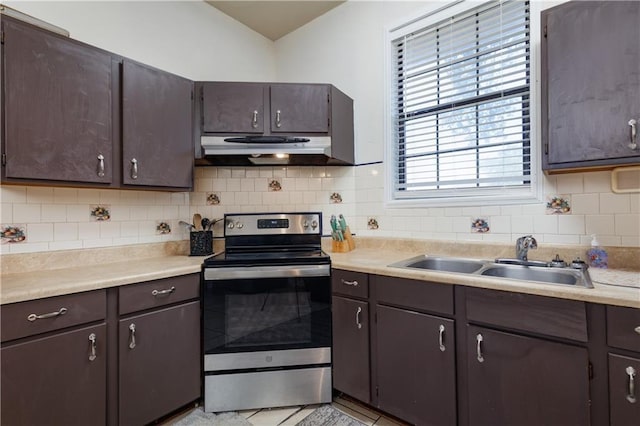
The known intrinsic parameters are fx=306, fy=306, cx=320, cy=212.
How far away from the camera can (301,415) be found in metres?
1.81

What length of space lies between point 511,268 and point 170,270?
1.88 m

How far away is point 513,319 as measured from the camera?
4.24 feet

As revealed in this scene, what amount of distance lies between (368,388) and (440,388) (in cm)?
43

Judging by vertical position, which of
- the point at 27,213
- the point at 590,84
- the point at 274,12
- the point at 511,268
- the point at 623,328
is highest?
the point at 274,12

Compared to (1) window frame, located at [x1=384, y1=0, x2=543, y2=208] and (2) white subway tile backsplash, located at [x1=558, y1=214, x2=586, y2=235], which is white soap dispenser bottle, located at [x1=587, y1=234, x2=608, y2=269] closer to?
(2) white subway tile backsplash, located at [x1=558, y1=214, x2=586, y2=235]

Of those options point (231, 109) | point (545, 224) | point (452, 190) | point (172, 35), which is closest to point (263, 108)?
point (231, 109)

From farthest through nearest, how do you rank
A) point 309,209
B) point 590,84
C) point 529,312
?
1. point 309,209
2. point 590,84
3. point 529,312

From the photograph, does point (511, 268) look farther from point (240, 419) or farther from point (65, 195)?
point (65, 195)

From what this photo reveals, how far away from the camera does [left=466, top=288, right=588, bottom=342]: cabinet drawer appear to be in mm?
1165

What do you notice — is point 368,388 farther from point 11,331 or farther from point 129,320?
point 11,331

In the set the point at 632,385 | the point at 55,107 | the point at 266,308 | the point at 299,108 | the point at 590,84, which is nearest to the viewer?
the point at 632,385

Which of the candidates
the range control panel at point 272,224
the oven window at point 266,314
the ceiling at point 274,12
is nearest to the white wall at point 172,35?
the ceiling at point 274,12

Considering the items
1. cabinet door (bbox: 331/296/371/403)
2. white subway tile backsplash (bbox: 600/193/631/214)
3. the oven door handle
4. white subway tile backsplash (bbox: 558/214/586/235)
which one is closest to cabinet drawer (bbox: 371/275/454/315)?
cabinet door (bbox: 331/296/371/403)

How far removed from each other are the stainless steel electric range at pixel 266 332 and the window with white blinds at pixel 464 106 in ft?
3.49
